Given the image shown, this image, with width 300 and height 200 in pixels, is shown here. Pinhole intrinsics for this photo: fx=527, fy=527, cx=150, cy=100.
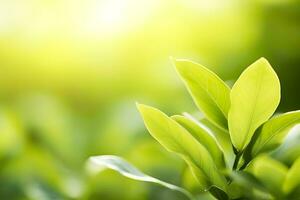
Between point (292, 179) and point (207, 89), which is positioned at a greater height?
point (207, 89)

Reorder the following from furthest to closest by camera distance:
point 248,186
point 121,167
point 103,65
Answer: point 103,65 → point 121,167 → point 248,186

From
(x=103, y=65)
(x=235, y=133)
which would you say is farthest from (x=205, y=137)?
(x=103, y=65)

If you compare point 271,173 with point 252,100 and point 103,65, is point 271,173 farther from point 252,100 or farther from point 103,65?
point 103,65

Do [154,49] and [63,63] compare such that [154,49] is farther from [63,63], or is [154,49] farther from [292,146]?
[292,146]

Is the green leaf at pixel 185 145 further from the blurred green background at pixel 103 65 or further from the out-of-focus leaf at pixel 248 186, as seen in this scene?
the blurred green background at pixel 103 65

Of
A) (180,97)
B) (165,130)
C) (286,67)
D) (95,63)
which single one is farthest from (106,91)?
(165,130)

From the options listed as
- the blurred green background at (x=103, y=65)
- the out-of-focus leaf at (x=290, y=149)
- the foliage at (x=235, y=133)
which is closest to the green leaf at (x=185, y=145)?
the foliage at (x=235, y=133)
